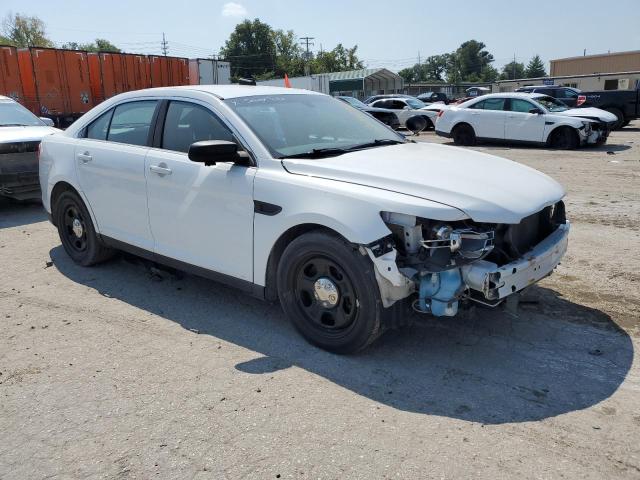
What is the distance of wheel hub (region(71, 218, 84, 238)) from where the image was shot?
5668 millimetres

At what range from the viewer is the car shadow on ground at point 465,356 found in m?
3.20

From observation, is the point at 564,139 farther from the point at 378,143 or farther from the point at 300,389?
the point at 300,389

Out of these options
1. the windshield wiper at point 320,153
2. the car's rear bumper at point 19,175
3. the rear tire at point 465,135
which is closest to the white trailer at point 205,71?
the rear tire at point 465,135

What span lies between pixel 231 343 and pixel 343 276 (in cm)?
106

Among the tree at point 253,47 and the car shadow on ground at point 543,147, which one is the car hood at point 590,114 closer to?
the car shadow on ground at point 543,147

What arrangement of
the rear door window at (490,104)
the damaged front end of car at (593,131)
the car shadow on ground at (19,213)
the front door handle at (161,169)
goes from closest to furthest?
the front door handle at (161,169)
the car shadow on ground at (19,213)
the damaged front end of car at (593,131)
the rear door window at (490,104)

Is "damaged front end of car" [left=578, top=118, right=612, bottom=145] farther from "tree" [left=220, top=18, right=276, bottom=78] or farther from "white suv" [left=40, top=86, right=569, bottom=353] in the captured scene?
"tree" [left=220, top=18, right=276, bottom=78]

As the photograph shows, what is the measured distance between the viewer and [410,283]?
3391mm

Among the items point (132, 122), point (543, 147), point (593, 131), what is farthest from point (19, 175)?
point (593, 131)

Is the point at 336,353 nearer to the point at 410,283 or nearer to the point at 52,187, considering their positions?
the point at 410,283

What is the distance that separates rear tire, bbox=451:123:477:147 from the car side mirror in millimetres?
13479

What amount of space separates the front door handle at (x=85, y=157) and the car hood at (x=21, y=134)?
364 cm

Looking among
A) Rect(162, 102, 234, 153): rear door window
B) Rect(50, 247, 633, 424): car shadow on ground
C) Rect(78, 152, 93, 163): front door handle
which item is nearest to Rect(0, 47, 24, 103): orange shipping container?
Rect(78, 152, 93, 163): front door handle

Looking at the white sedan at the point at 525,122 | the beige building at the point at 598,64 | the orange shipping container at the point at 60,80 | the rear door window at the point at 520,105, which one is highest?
the beige building at the point at 598,64
